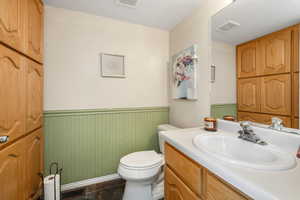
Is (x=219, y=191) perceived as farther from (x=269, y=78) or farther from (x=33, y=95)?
(x=33, y=95)

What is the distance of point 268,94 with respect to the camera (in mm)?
879

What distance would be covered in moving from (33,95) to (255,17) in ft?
6.09

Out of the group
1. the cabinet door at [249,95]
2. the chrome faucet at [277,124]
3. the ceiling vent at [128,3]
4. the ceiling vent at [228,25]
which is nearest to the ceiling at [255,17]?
the ceiling vent at [228,25]

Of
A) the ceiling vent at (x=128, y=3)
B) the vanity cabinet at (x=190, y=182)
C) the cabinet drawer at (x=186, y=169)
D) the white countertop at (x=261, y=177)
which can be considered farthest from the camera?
the ceiling vent at (x=128, y=3)

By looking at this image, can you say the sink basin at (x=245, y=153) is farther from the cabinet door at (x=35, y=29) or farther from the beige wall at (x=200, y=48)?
the cabinet door at (x=35, y=29)

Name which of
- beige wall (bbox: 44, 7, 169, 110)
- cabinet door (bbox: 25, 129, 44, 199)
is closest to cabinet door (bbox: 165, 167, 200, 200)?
beige wall (bbox: 44, 7, 169, 110)

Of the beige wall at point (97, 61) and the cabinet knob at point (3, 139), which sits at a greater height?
the beige wall at point (97, 61)

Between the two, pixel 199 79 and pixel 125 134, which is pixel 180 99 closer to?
pixel 199 79

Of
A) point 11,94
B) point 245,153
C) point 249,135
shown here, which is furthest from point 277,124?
point 11,94

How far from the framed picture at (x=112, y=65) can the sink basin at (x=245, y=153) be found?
1214 mm

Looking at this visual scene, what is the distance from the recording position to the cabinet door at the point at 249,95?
3.11ft

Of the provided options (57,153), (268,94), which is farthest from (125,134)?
(268,94)

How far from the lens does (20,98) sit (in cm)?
94

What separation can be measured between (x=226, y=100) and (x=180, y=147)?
677 millimetres
